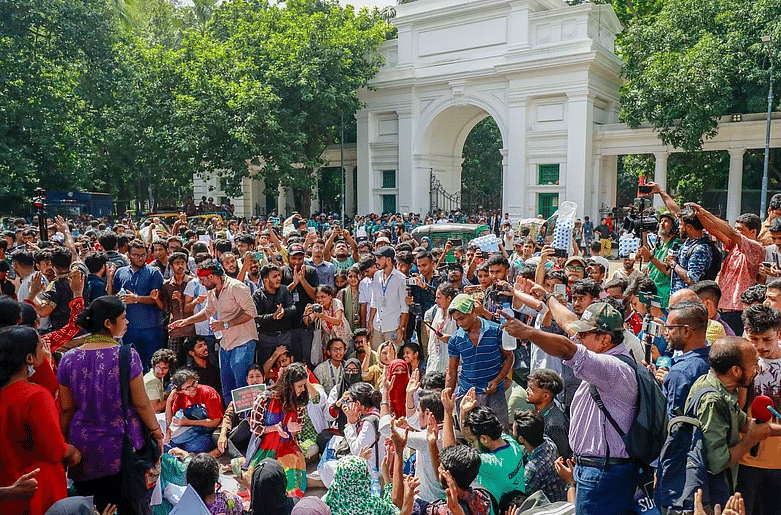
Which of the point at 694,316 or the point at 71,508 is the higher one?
the point at 694,316

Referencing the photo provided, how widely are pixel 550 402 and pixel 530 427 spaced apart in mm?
503

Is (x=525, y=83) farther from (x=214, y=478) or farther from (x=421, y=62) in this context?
(x=214, y=478)

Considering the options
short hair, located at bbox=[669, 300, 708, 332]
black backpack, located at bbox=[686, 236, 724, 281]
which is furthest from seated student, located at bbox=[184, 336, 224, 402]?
black backpack, located at bbox=[686, 236, 724, 281]

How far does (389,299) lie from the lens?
723 centimetres

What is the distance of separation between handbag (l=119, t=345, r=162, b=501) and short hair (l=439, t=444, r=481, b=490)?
6.02 ft

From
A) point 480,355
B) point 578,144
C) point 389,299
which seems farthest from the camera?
point 578,144

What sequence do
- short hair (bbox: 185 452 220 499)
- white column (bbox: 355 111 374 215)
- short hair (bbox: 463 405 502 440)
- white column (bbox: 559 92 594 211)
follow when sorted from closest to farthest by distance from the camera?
short hair (bbox: 185 452 220 499)
short hair (bbox: 463 405 502 440)
white column (bbox: 559 92 594 211)
white column (bbox: 355 111 374 215)

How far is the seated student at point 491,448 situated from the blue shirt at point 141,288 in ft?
13.2

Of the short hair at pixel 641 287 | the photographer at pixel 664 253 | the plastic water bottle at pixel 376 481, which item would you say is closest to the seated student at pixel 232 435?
the plastic water bottle at pixel 376 481

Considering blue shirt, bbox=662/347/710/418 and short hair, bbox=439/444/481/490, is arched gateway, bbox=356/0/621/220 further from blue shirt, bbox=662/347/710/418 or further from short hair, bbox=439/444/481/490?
short hair, bbox=439/444/481/490

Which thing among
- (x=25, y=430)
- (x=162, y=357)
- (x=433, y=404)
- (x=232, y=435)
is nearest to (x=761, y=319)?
(x=433, y=404)

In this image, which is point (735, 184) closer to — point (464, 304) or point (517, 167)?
point (517, 167)

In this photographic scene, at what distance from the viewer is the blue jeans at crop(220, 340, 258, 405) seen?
6438mm

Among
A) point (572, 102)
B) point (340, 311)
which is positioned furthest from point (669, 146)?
point (340, 311)
